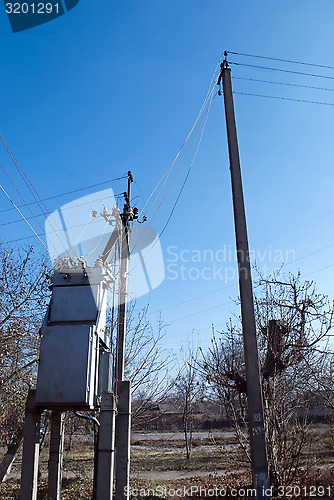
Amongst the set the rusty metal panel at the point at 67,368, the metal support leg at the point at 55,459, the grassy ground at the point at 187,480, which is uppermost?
the rusty metal panel at the point at 67,368

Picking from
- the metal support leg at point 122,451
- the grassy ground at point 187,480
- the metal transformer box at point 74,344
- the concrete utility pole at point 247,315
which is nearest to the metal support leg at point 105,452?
the metal transformer box at point 74,344

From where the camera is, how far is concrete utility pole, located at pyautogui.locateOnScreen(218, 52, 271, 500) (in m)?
6.43

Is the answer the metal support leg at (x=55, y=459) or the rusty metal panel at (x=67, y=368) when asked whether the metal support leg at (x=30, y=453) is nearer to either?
the rusty metal panel at (x=67, y=368)

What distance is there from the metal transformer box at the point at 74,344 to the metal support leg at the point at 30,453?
284 mm

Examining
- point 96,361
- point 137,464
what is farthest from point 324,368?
point 137,464

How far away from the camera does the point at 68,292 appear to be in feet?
22.0

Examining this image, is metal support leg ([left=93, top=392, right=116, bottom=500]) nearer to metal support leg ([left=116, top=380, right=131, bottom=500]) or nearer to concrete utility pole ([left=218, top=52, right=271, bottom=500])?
metal support leg ([left=116, top=380, right=131, bottom=500])

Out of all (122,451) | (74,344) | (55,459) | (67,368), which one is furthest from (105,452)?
(55,459)

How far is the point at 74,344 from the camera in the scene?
247 inches

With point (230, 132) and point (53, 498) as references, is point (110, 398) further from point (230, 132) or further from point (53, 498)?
point (230, 132)

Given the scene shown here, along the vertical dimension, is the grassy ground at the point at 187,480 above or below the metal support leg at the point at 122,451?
below

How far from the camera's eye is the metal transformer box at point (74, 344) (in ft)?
20.1

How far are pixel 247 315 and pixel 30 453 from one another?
12.0 ft

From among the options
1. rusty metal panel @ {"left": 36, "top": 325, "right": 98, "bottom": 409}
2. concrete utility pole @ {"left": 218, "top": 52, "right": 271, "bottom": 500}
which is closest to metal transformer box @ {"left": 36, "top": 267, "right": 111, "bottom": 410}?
rusty metal panel @ {"left": 36, "top": 325, "right": 98, "bottom": 409}
